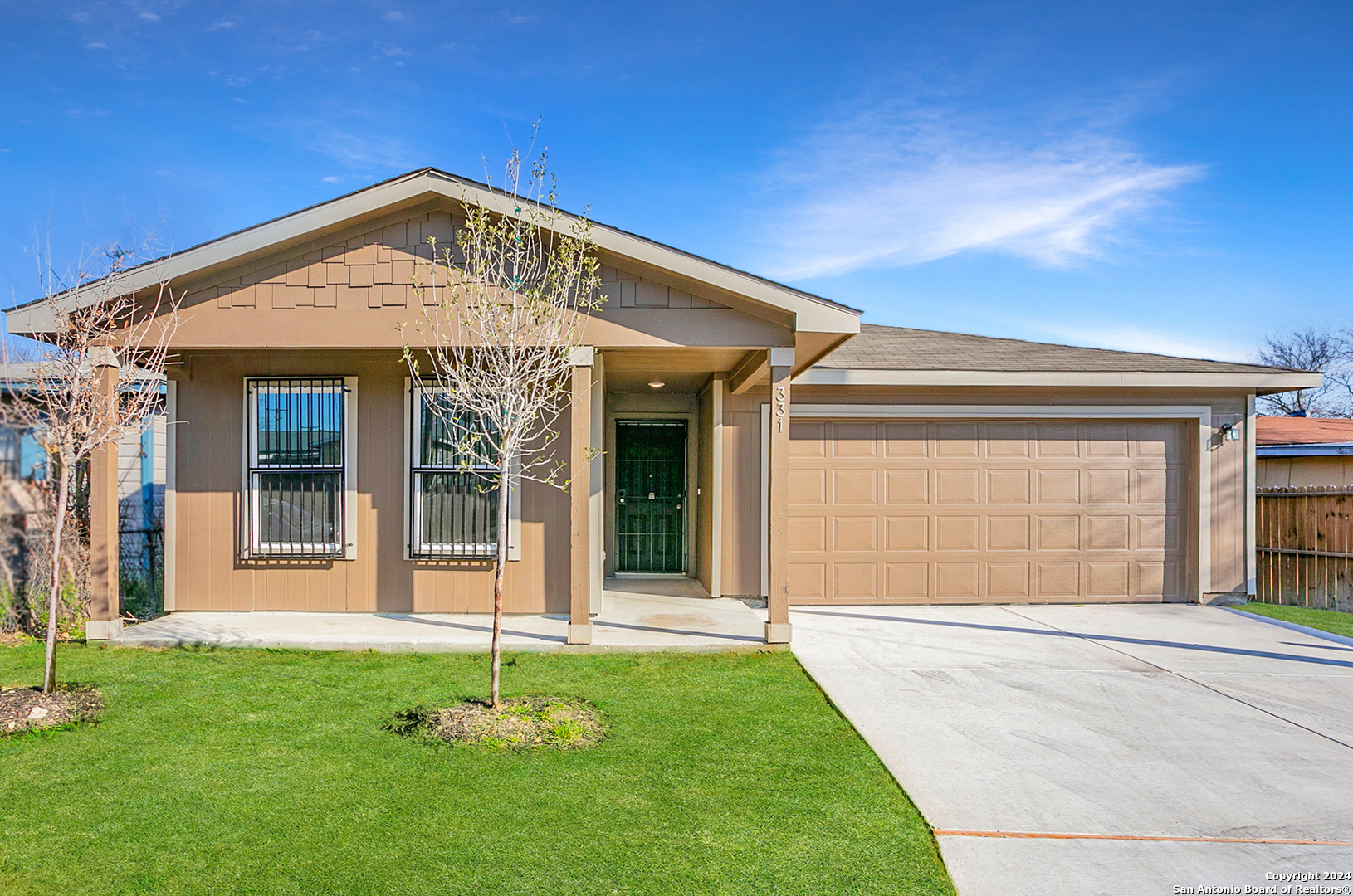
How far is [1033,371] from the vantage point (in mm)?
8570

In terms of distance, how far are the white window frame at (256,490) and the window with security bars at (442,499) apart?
0.55 meters

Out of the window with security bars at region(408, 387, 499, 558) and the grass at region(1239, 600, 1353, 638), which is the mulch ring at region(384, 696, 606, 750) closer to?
the window with security bars at region(408, 387, 499, 558)

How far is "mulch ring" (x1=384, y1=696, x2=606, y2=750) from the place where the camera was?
4.22 m

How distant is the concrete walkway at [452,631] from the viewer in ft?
20.8

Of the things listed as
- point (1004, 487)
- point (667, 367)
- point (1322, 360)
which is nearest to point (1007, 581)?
point (1004, 487)

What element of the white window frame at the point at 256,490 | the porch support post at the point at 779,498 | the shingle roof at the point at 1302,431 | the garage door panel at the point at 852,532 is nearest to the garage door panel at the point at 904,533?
the garage door panel at the point at 852,532

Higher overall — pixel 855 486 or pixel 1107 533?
pixel 855 486

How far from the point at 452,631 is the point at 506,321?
126 inches

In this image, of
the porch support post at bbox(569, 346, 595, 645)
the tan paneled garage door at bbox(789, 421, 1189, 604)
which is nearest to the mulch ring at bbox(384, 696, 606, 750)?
the porch support post at bbox(569, 346, 595, 645)

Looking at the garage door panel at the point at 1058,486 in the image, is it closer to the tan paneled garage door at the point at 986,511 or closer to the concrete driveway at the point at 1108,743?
the tan paneled garage door at the point at 986,511

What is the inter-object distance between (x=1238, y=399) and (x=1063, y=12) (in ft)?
16.8

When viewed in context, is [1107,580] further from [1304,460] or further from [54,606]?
[54,606]

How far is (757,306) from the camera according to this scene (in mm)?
6305

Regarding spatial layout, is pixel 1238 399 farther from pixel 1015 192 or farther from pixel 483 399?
pixel 483 399
